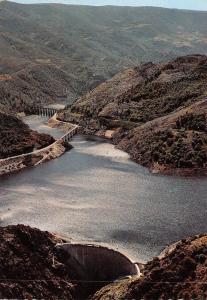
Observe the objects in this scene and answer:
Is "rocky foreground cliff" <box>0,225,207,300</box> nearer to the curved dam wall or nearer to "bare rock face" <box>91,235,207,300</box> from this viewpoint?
"bare rock face" <box>91,235,207,300</box>

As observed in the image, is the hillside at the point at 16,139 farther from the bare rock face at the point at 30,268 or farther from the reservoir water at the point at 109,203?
the bare rock face at the point at 30,268

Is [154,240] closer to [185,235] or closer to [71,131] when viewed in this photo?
[185,235]

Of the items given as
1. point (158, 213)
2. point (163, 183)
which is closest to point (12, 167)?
point (163, 183)

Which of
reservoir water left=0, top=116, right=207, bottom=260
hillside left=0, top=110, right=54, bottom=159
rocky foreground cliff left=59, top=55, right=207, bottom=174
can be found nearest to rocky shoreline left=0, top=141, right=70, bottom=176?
hillside left=0, top=110, right=54, bottom=159

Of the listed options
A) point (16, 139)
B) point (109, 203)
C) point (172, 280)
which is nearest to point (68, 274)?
point (172, 280)

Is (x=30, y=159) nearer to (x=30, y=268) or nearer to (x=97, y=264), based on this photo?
(x=97, y=264)

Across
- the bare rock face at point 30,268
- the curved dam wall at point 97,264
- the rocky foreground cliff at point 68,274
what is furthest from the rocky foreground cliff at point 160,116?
the rocky foreground cliff at point 68,274

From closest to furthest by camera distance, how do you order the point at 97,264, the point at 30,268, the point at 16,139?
the point at 30,268
the point at 97,264
the point at 16,139
